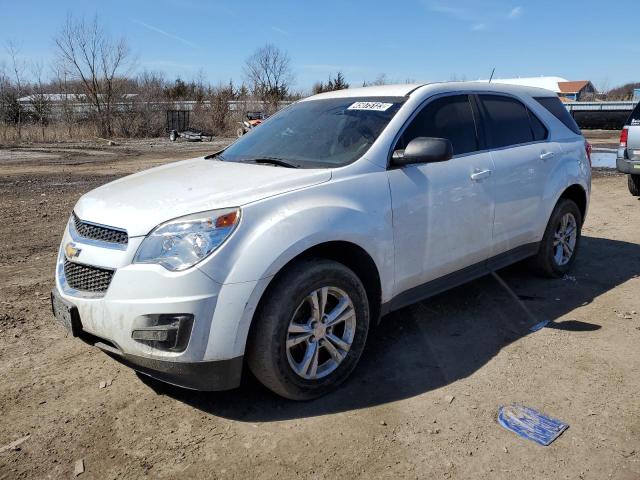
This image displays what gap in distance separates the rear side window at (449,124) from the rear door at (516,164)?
0.68 ft

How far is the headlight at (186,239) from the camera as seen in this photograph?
8.83ft

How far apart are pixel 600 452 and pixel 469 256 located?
1730mm

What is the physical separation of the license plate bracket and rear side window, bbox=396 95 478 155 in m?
2.24

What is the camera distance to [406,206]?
3.51 m

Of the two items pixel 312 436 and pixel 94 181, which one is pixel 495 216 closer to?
pixel 312 436

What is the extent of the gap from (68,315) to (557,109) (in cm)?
479

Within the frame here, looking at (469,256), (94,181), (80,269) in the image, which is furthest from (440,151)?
(94,181)

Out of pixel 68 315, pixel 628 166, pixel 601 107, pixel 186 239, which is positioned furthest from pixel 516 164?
pixel 601 107

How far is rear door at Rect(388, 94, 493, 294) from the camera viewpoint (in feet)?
11.6

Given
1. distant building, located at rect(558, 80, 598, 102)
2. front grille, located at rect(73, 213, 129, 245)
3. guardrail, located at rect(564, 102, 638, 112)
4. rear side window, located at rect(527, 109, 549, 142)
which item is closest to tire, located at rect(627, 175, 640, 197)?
rear side window, located at rect(527, 109, 549, 142)

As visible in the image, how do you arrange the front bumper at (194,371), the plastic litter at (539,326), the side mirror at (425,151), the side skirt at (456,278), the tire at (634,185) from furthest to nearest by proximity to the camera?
the tire at (634,185), the plastic litter at (539,326), the side skirt at (456,278), the side mirror at (425,151), the front bumper at (194,371)

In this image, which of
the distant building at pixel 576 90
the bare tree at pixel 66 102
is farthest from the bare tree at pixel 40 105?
the distant building at pixel 576 90

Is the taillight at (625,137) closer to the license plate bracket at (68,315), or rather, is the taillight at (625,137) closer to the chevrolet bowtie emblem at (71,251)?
the chevrolet bowtie emblem at (71,251)

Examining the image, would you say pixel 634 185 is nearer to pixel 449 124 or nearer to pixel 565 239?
pixel 565 239
